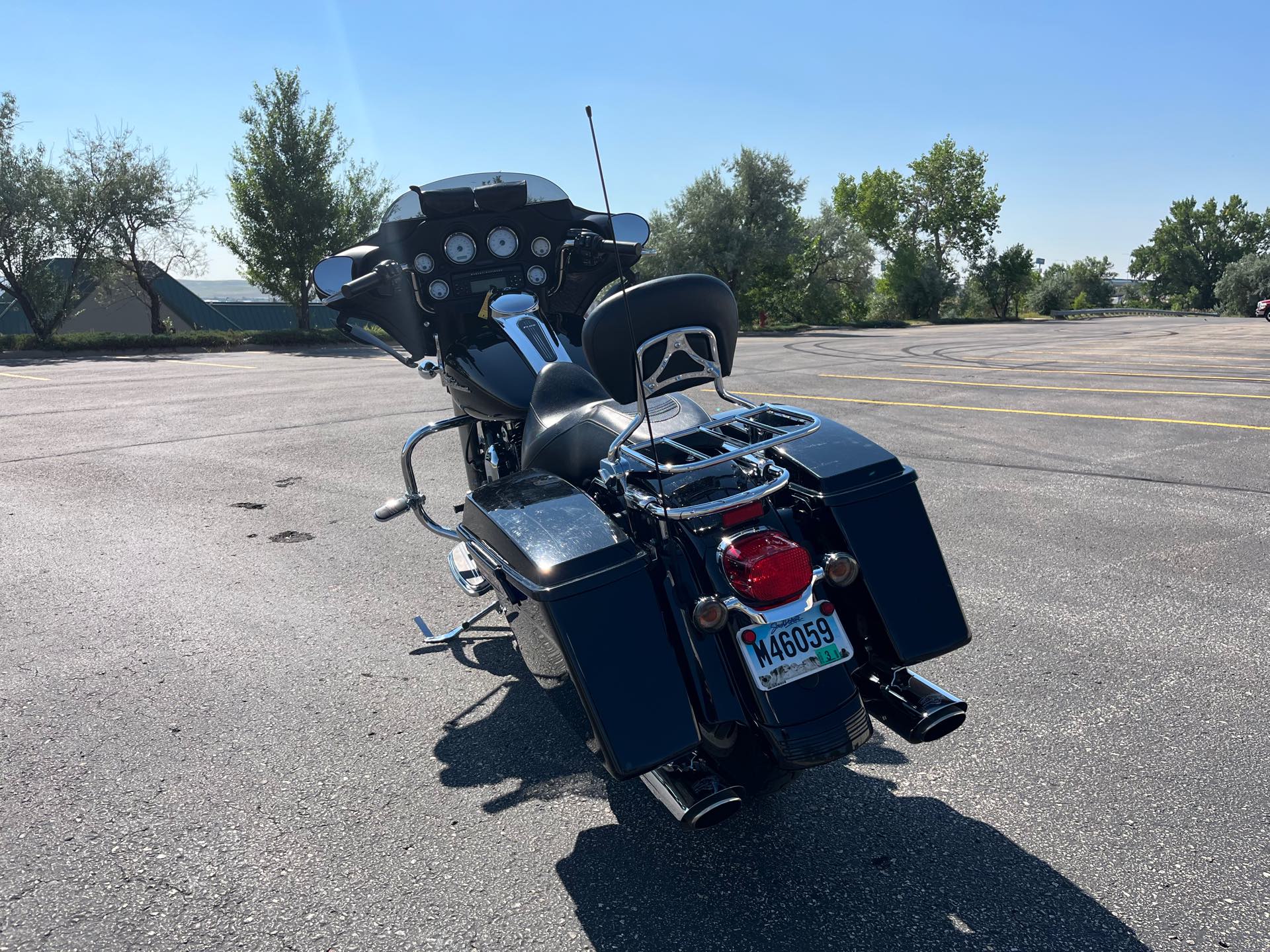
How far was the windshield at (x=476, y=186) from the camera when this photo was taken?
4.17 meters

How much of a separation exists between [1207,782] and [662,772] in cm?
177

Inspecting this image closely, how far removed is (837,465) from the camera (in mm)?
2584

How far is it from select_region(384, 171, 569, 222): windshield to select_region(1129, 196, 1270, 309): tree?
91702 mm

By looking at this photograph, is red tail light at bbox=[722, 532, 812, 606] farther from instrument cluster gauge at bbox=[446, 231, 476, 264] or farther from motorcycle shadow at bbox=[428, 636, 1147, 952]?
instrument cluster gauge at bbox=[446, 231, 476, 264]

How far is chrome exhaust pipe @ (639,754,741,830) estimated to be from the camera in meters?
2.11

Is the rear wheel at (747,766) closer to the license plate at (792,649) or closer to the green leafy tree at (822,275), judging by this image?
the license plate at (792,649)

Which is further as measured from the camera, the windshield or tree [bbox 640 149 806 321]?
tree [bbox 640 149 806 321]

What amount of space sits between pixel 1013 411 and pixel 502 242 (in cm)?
708

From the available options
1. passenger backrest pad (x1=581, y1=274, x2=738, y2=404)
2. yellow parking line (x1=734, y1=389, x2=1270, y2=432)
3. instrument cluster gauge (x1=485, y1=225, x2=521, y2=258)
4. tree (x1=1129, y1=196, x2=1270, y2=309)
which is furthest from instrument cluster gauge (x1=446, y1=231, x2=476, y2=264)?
tree (x1=1129, y1=196, x2=1270, y2=309)

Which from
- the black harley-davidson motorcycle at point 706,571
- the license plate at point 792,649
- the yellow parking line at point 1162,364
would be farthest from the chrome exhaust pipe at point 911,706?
the yellow parking line at point 1162,364

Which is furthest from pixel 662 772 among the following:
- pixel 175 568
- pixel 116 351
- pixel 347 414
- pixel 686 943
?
pixel 116 351

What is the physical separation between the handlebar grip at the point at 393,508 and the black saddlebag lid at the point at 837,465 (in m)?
1.93

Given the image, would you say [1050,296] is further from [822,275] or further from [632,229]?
[632,229]

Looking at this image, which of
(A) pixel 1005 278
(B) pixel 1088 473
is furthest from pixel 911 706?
(A) pixel 1005 278
